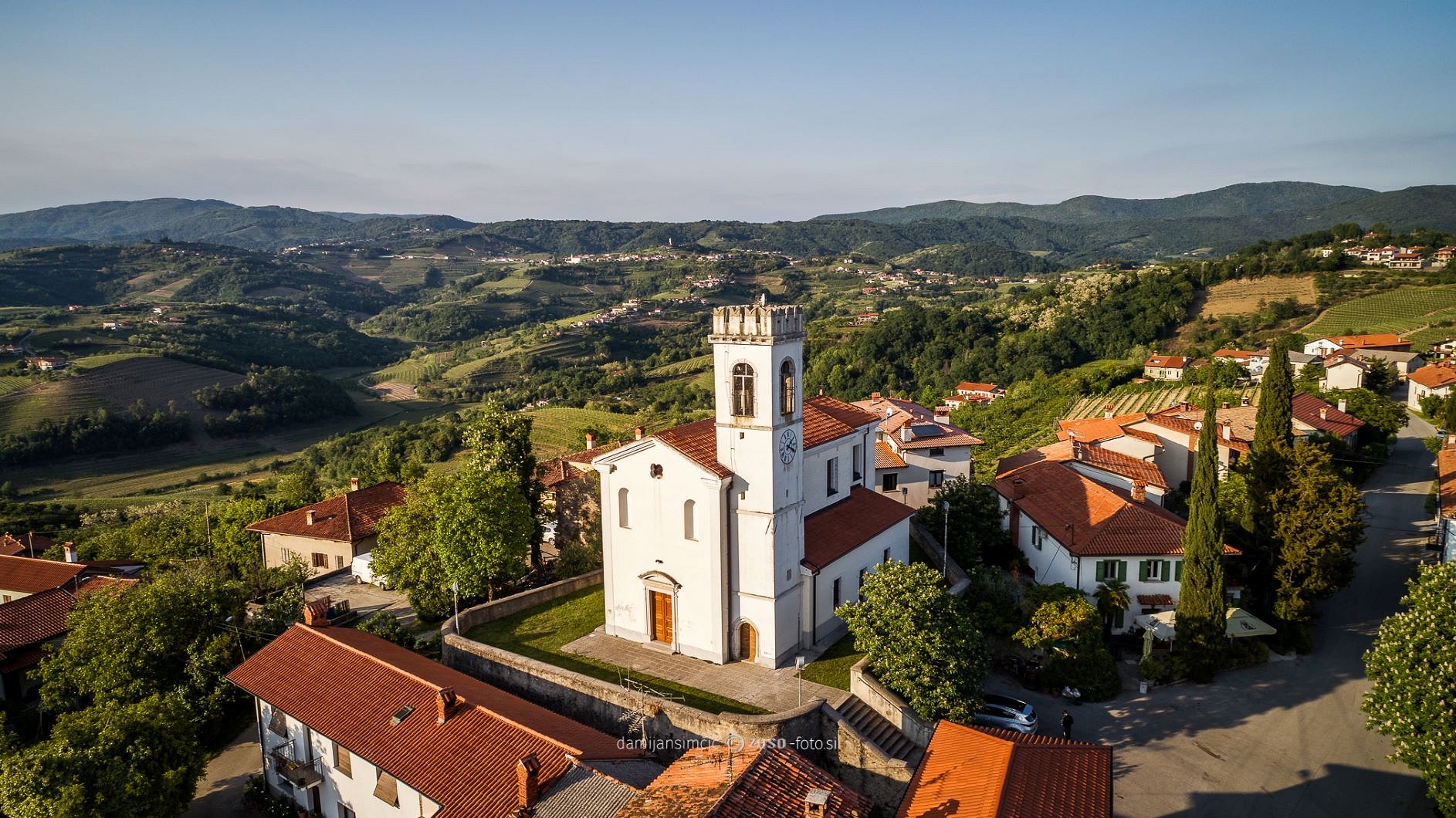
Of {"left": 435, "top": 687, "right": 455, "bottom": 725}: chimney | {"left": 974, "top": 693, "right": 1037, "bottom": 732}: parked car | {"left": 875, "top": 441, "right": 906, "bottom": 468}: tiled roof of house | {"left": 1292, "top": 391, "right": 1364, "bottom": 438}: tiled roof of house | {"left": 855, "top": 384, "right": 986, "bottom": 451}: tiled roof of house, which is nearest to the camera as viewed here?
{"left": 435, "top": 687, "right": 455, "bottom": 725}: chimney

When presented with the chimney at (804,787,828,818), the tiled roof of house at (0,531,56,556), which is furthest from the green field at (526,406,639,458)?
the chimney at (804,787,828,818)

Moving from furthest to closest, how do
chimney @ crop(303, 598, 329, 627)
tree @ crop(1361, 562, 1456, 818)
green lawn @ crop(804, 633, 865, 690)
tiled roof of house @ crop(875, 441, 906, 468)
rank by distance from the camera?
tiled roof of house @ crop(875, 441, 906, 468), chimney @ crop(303, 598, 329, 627), green lawn @ crop(804, 633, 865, 690), tree @ crop(1361, 562, 1456, 818)

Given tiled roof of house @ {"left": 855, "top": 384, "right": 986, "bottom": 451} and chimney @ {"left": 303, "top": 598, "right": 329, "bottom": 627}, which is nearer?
chimney @ {"left": 303, "top": 598, "right": 329, "bottom": 627}

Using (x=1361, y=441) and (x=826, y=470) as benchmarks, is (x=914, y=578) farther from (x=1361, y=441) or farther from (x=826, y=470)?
(x=1361, y=441)

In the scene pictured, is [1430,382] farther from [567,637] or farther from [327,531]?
[327,531]

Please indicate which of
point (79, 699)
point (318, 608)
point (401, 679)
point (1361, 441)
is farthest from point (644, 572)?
point (1361, 441)

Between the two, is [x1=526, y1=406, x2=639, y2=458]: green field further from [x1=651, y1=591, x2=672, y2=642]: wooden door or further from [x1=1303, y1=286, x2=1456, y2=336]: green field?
[x1=1303, y1=286, x2=1456, y2=336]: green field
